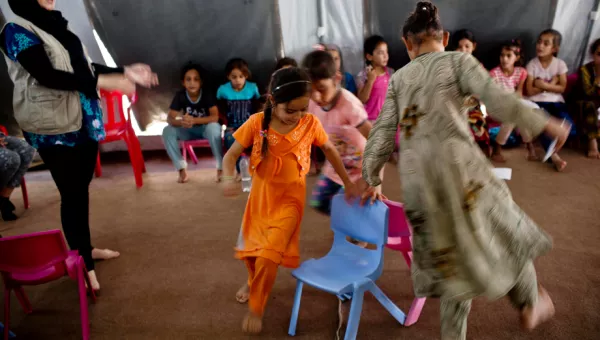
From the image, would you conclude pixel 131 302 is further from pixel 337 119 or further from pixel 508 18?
pixel 508 18

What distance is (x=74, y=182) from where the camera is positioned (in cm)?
231

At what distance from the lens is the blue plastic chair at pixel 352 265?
5.86ft

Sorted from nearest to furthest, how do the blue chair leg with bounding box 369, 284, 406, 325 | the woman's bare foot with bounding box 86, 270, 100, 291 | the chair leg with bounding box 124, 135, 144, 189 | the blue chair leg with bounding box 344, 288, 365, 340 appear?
the blue chair leg with bounding box 344, 288, 365, 340 → the blue chair leg with bounding box 369, 284, 406, 325 → the woman's bare foot with bounding box 86, 270, 100, 291 → the chair leg with bounding box 124, 135, 144, 189

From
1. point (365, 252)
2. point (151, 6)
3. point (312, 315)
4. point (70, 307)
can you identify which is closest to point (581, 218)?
point (365, 252)

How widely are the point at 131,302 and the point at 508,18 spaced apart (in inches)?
191

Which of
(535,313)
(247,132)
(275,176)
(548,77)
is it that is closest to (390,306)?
(535,313)

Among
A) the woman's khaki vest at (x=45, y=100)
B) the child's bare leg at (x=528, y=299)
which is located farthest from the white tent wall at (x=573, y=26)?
the woman's khaki vest at (x=45, y=100)

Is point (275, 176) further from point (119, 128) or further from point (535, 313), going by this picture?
point (119, 128)

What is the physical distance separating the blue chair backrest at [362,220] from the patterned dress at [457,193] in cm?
41

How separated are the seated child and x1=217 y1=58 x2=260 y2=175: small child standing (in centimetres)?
15

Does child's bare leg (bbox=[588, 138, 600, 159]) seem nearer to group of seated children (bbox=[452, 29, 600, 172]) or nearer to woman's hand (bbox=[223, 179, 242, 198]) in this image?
group of seated children (bbox=[452, 29, 600, 172])

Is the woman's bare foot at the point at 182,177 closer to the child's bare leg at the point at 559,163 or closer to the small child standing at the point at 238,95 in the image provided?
the small child standing at the point at 238,95

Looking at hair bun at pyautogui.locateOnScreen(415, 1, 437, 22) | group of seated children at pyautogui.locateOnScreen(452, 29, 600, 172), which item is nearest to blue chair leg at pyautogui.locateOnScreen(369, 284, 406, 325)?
hair bun at pyautogui.locateOnScreen(415, 1, 437, 22)

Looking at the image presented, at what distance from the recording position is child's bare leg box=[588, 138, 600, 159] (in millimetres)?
4359
